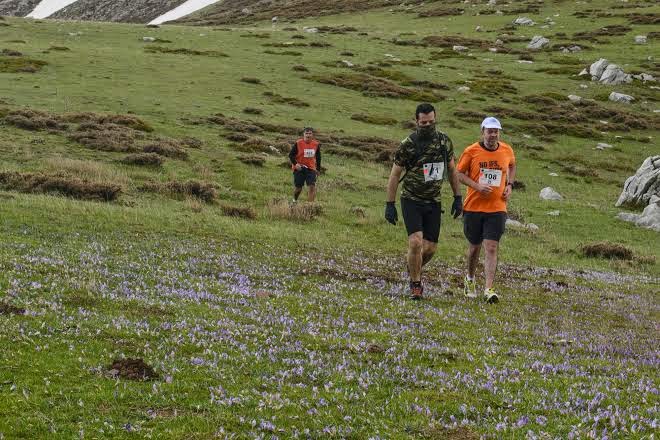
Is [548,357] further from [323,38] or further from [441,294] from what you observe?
[323,38]

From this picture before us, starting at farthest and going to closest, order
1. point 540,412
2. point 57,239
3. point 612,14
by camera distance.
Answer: point 612,14, point 57,239, point 540,412

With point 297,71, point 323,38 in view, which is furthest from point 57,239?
point 323,38

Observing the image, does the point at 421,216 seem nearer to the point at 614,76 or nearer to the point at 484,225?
the point at 484,225

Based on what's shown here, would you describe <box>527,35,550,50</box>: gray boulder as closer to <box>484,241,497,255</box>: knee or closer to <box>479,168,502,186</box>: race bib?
<box>479,168,502,186</box>: race bib

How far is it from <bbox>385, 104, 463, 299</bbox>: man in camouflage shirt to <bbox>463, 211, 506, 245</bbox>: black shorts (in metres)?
0.71

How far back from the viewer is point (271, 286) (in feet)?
42.7

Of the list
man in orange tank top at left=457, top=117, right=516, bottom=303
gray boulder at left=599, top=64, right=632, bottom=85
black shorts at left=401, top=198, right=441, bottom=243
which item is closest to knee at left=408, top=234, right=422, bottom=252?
black shorts at left=401, top=198, right=441, bottom=243

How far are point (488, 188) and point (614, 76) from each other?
2856 inches

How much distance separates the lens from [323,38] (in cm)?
8975

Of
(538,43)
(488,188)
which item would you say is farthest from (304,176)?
(538,43)

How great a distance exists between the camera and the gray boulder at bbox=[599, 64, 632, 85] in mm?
74375

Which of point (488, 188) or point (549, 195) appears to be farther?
point (549, 195)

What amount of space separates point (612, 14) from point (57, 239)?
12436 centimetres

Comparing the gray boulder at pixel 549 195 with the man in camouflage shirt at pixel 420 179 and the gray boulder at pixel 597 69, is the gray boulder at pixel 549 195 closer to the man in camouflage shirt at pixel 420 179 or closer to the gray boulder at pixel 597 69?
the man in camouflage shirt at pixel 420 179
